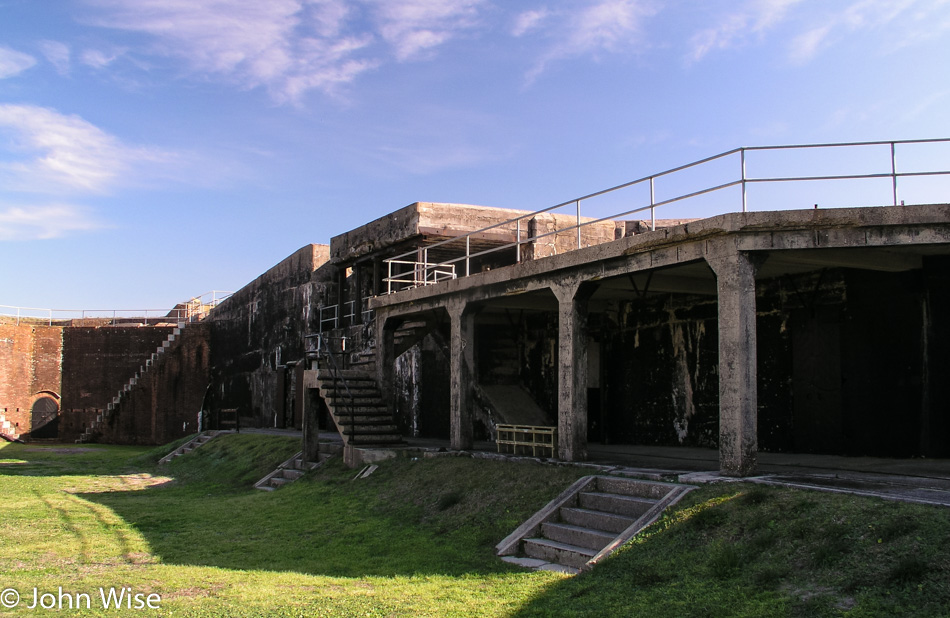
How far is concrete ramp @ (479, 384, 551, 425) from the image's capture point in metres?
18.9

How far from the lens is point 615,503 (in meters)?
9.83

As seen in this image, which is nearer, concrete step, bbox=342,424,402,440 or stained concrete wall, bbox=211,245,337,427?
concrete step, bbox=342,424,402,440

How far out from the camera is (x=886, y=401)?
1237 centimetres

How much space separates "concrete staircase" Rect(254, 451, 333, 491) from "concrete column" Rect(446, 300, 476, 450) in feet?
12.1

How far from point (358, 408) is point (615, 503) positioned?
8597 mm

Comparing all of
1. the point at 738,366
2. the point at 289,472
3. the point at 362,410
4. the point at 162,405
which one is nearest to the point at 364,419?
the point at 362,410

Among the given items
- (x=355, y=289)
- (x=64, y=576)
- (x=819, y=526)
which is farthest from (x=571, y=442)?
(x=355, y=289)

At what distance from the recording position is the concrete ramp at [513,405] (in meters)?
18.9

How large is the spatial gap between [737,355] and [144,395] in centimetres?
3115

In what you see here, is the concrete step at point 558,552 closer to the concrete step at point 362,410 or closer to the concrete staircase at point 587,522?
the concrete staircase at point 587,522

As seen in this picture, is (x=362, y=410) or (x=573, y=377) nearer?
(x=573, y=377)

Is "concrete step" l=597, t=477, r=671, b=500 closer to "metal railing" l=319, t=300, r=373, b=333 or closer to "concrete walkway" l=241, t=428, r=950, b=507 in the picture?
"concrete walkway" l=241, t=428, r=950, b=507

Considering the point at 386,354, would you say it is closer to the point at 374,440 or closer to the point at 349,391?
the point at 349,391

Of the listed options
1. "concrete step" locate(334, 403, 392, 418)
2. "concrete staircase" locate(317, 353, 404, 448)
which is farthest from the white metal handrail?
"concrete step" locate(334, 403, 392, 418)
